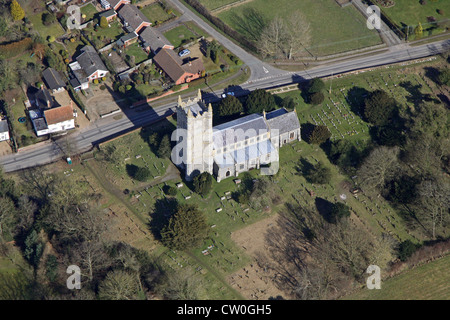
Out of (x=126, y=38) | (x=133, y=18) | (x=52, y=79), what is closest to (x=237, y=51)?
(x=126, y=38)

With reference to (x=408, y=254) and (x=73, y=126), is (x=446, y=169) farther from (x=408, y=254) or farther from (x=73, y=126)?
(x=73, y=126)

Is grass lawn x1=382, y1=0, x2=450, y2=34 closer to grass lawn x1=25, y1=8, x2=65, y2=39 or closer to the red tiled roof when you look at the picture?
grass lawn x1=25, y1=8, x2=65, y2=39

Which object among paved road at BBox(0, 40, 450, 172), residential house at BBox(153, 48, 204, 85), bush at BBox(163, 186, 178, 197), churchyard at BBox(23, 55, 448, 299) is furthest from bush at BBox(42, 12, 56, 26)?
bush at BBox(163, 186, 178, 197)

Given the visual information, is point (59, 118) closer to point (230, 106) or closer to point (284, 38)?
point (230, 106)

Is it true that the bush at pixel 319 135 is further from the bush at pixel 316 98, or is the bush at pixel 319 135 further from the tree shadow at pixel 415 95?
the tree shadow at pixel 415 95

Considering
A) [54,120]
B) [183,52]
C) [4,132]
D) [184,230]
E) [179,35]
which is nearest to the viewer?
[184,230]

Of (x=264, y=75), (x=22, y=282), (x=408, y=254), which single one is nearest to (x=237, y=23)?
(x=264, y=75)
